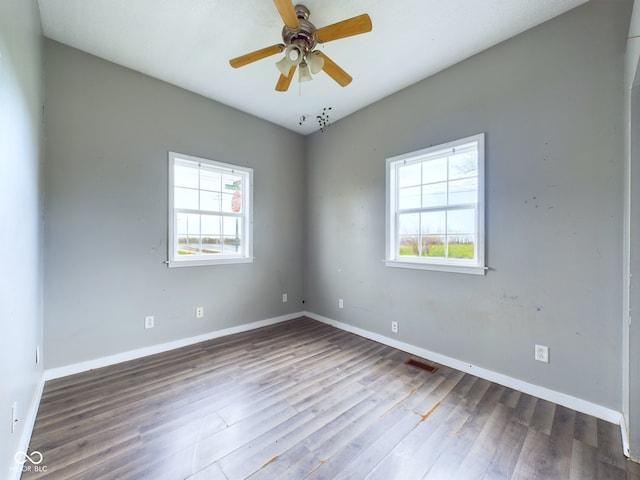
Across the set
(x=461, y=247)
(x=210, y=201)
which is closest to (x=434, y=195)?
(x=461, y=247)

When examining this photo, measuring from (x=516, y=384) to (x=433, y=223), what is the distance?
60.7 inches

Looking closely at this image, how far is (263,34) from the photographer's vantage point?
2.22 metres

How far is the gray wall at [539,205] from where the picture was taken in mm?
1846

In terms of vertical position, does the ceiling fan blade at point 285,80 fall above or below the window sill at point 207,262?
above

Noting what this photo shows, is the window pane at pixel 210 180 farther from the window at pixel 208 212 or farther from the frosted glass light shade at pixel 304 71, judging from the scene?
the frosted glass light shade at pixel 304 71

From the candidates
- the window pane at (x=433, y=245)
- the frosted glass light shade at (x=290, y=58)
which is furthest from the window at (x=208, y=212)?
the window pane at (x=433, y=245)

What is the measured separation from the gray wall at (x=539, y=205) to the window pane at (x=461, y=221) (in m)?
0.19

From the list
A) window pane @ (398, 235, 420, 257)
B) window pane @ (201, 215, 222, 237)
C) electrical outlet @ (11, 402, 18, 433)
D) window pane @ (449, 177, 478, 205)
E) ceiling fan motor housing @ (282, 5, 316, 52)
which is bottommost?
electrical outlet @ (11, 402, 18, 433)

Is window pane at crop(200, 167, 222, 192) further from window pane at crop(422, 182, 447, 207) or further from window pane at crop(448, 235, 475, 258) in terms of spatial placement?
window pane at crop(448, 235, 475, 258)

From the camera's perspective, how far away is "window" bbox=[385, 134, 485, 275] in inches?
97.6

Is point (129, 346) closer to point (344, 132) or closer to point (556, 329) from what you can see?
point (344, 132)

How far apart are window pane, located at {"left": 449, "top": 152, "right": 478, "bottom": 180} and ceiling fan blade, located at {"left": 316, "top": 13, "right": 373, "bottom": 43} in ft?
4.77

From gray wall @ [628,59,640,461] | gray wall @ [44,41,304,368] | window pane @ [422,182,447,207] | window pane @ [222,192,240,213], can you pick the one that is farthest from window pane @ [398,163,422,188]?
window pane @ [222,192,240,213]

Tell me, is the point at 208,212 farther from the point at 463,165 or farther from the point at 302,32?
the point at 463,165
